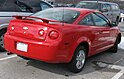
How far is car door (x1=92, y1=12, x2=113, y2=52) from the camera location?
638 cm

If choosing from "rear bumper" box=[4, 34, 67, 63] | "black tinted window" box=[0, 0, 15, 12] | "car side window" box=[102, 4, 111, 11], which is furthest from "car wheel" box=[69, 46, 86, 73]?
"car side window" box=[102, 4, 111, 11]

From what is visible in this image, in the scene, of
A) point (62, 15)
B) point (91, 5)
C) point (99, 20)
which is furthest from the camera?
point (91, 5)

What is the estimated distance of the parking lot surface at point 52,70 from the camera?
5.16 metres

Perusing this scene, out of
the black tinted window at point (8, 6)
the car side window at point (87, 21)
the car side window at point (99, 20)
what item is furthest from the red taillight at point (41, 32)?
the black tinted window at point (8, 6)

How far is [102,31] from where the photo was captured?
257 inches

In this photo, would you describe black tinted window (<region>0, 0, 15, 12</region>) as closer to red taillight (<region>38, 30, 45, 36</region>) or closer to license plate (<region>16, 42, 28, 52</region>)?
license plate (<region>16, 42, 28, 52</region>)

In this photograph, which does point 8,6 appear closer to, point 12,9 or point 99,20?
point 12,9

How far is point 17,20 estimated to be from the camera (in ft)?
18.0

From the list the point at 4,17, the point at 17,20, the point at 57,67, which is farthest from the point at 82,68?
the point at 4,17

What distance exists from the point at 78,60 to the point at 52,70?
629 millimetres

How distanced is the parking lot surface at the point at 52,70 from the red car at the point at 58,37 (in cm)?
29

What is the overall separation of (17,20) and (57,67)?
1435 mm

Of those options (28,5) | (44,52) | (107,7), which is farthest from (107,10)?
(44,52)

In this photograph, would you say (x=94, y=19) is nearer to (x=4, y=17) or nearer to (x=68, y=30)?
(x=68, y=30)
